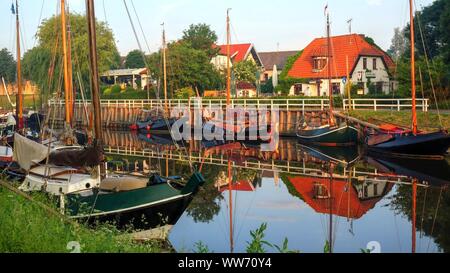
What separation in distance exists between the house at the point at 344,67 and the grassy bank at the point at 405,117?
51.2 feet

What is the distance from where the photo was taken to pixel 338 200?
1959cm

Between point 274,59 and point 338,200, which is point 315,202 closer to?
point 338,200

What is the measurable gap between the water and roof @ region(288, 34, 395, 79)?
77.8ft

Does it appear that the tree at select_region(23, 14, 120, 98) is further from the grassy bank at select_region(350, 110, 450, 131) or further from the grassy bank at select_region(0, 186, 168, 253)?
the grassy bank at select_region(0, 186, 168, 253)

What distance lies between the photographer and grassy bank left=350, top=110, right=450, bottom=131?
33031 mm

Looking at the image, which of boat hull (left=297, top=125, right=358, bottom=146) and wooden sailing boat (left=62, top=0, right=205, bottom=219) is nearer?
wooden sailing boat (left=62, top=0, right=205, bottom=219)

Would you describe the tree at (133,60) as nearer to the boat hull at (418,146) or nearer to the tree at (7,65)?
the tree at (7,65)

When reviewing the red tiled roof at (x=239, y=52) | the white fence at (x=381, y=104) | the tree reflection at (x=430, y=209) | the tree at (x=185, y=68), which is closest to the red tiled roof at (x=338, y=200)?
the tree reflection at (x=430, y=209)

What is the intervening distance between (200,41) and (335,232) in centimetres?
5547

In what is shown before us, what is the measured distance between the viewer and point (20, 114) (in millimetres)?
31719

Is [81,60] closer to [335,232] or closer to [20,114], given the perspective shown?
[20,114]

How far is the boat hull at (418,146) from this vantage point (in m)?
28.6

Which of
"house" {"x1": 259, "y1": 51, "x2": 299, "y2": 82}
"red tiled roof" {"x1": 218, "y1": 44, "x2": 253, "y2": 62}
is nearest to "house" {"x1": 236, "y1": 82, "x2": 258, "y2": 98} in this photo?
"red tiled roof" {"x1": 218, "y1": 44, "x2": 253, "y2": 62}

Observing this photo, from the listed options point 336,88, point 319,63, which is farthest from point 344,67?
point 319,63
